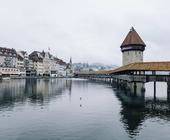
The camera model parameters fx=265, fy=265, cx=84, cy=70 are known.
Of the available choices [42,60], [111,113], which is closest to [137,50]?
[111,113]

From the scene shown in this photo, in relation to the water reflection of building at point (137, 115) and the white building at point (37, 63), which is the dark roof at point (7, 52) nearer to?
the white building at point (37, 63)

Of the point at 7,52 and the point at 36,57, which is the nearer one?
the point at 7,52

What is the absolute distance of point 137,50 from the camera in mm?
81438

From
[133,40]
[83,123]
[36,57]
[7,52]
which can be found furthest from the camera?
[36,57]

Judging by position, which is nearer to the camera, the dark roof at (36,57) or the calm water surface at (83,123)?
the calm water surface at (83,123)

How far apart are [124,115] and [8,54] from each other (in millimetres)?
114932

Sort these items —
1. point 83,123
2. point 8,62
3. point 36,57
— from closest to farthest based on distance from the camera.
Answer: point 83,123 → point 8,62 → point 36,57

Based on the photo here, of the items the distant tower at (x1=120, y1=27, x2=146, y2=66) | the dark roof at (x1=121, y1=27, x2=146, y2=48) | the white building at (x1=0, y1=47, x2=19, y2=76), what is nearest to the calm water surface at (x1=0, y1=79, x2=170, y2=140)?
the distant tower at (x1=120, y1=27, x2=146, y2=66)

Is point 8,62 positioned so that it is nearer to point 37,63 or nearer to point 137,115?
point 37,63

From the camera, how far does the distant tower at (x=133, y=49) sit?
81037 millimetres

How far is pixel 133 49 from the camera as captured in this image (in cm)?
8194

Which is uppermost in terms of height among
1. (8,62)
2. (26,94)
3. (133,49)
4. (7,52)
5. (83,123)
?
(7,52)

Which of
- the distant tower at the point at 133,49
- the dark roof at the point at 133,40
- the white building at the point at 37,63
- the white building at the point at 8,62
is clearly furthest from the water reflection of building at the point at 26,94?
the white building at the point at 37,63

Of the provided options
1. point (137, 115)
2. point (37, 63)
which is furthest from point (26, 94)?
point (37, 63)
